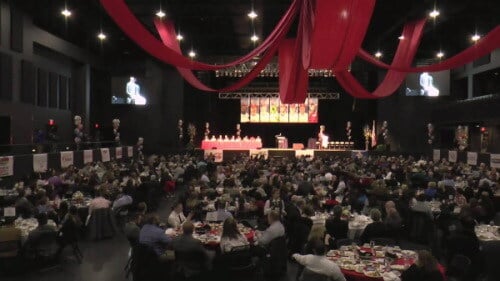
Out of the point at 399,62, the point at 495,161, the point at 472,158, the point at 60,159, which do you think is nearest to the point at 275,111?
the point at 472,158

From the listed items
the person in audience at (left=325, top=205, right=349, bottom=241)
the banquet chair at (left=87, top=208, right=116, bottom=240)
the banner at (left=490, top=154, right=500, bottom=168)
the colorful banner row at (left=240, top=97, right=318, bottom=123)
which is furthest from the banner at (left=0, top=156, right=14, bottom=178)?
the colorful banner row at (left=240, top=97, right=318, bottom=123)

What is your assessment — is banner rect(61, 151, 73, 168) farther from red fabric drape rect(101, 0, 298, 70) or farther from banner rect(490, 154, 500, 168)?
banner rect(490, 154, 500, 168)

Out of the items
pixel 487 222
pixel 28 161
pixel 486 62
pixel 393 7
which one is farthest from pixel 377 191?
pixel 486 62

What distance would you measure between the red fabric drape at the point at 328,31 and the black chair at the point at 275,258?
2.55 metres

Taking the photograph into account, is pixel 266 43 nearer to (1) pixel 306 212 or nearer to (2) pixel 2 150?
(1) pixel 306 212

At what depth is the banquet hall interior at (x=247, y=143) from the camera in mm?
6156

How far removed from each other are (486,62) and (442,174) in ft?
33.5

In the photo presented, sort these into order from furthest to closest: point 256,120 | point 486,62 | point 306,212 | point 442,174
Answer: point 256,120 < point 486,62 < point 442,174 < point 306,212

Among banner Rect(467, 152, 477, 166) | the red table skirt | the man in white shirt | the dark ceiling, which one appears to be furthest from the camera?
the red table skirt

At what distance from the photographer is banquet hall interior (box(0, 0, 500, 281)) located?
6.16 meters

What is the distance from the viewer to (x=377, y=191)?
10148mm

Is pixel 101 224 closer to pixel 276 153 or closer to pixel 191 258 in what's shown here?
pixel 191 258

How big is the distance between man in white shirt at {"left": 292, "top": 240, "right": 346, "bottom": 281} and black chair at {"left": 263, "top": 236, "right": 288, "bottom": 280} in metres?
1.49

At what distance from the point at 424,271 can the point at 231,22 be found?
597 inches
